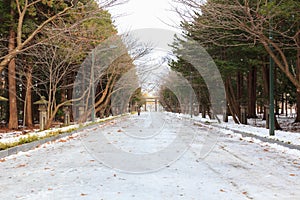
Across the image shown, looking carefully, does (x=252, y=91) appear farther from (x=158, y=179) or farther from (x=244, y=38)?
(x=158, y=179)

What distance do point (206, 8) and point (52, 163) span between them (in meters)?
7.53

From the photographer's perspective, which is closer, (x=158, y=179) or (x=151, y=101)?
(x=158, y=179)

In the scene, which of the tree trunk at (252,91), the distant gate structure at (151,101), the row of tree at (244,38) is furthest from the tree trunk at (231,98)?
the distant gate structure at (151,101)

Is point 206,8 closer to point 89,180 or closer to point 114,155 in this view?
point 114,155

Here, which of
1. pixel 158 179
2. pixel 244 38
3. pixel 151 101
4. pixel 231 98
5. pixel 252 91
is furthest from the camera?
pixel 151 101

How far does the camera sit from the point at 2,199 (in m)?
5.21

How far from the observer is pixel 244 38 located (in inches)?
753

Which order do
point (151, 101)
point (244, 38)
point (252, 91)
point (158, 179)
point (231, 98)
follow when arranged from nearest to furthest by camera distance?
point (158, 179) < point (244, 38) < point (231, 98) < point (252, 91) < point (151, 101)

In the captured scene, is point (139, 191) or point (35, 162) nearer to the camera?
point (139, 191)

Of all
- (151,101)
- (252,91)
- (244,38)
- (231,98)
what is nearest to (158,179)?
A: (244,38)

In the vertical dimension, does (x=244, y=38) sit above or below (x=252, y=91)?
above

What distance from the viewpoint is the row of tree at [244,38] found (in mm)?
12062

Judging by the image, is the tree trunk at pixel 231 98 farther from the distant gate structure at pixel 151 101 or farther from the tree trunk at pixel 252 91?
the distant gate structure at pixel 151 101

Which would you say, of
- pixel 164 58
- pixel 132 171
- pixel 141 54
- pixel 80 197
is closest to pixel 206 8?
pixel 132 171
